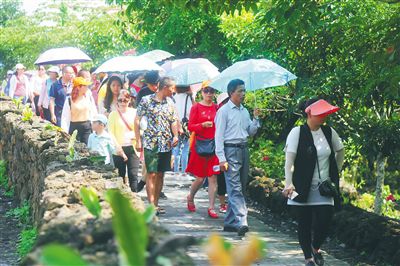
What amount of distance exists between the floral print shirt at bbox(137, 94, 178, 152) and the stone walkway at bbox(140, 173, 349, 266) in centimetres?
85

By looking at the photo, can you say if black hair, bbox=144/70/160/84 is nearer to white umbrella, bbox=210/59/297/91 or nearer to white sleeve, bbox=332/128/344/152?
white umbrella, bbox=210/59/297/91

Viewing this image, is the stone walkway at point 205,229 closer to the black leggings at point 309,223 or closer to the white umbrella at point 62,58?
the black leggings at point 309,223

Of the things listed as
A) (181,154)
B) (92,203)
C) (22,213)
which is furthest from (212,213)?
(92,203)

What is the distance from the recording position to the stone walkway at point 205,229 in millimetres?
8312

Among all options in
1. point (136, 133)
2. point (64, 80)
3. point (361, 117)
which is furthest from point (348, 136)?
point (64, 80)

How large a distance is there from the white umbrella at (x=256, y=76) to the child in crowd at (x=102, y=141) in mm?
1329

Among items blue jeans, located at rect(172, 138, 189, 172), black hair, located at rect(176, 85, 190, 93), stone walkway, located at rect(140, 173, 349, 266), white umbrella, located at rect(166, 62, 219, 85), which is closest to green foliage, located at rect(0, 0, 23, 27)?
blue jeans, located at rect(172, 138, 189, 172)

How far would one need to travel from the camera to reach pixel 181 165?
14250mm

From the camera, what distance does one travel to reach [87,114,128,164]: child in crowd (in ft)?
34.5

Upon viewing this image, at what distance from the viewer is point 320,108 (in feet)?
25.7

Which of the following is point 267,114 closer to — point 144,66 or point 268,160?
point 268,160

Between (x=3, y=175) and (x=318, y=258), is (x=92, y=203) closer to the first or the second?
(x=318, y=258)

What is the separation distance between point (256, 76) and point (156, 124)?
62.7 inches

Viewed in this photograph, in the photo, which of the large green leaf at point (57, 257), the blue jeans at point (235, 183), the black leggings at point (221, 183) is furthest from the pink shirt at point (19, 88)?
the large green leaf at point (57, 257)
